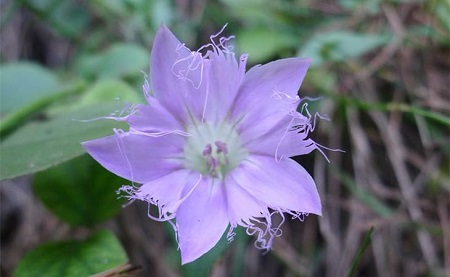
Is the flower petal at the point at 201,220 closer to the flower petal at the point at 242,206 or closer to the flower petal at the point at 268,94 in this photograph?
the flower petal at the point at 242,206

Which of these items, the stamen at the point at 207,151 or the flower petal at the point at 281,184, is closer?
the flower petal at the point at 281,184

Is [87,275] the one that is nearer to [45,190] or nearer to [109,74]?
[45,190]

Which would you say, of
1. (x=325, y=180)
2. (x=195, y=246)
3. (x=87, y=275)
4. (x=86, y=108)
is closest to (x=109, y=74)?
(x=86, y=108)

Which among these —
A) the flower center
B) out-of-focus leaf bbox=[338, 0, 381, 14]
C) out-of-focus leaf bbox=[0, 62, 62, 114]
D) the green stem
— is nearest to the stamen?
the flower center

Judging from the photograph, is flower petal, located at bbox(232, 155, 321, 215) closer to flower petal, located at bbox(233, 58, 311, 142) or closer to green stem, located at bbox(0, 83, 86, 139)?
flower petal, located at bbox(233, 58, 311, 142)

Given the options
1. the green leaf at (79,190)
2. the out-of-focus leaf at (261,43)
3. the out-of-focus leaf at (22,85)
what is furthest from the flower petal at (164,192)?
the out-of-focus leaf at (261,43)

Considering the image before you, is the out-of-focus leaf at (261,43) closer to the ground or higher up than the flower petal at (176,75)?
higher up
